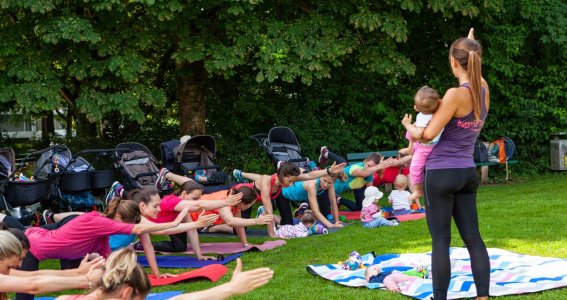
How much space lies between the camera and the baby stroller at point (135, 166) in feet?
36.3

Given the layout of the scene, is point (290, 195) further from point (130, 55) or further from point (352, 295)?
point (352, 295)

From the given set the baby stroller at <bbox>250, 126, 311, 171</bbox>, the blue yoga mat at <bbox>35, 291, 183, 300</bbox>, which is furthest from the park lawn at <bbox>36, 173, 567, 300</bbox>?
the baby stroller at <bbox>250, 126, 311, 171</bbox>

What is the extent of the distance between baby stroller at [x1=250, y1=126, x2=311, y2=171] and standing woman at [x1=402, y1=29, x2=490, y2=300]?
7.34m

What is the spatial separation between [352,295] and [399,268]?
3.58ft

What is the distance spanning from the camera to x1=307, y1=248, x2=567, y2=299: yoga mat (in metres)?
6.66

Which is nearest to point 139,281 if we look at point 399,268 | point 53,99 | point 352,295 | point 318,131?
point 352,295

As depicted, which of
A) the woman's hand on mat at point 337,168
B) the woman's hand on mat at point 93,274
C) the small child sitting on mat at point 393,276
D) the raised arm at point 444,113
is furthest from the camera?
the woman's hand on mat at point 337,168

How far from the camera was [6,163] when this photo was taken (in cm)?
1019

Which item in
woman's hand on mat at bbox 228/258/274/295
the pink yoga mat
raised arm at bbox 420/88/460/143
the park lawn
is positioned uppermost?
raised arm at bbox 420/88/460/143

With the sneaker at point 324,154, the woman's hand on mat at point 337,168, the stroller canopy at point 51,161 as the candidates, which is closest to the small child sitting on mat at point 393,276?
the woman's hand on mat at point 337,168

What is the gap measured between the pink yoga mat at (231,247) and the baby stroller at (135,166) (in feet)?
4.43

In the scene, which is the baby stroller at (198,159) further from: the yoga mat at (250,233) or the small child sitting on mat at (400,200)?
the small child sitting on mat at (400,200)

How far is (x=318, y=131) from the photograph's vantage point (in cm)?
1634

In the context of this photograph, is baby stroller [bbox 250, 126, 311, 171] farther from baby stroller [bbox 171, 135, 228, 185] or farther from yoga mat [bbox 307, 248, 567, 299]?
yoga mat [bbox 307, 248, 567, 299]
